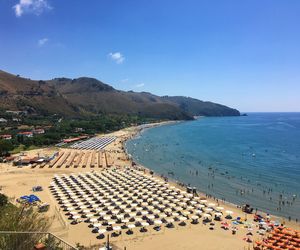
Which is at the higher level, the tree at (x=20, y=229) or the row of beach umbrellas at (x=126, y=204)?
the tree at (x=20, y=229)

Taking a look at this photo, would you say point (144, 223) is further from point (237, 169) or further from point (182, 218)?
A: point (237, 169)

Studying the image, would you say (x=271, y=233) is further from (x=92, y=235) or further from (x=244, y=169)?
(x=244, y=169)

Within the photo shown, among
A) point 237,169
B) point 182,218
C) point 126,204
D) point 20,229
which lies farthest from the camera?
point 237,169

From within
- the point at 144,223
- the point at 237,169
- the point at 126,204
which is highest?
the point at 126,204

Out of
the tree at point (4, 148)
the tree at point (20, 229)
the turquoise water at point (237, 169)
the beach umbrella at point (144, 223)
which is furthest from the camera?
the tree at point (4, 148)

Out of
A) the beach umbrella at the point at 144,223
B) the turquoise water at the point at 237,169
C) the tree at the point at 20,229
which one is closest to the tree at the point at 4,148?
the turquoise water at the point at 237,169

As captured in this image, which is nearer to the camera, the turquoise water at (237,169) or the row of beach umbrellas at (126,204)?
the row of beach umbrellas at (126,204)

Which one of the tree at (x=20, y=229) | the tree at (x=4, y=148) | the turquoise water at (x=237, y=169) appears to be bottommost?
the turquoise water at (x=237, y=169)

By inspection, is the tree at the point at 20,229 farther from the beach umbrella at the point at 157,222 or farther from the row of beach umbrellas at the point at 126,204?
the beach umbrella at the point at 157,222

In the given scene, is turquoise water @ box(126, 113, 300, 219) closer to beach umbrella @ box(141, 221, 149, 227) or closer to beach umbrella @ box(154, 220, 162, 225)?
beach umbrella @ box(154, 220, 162, 225)

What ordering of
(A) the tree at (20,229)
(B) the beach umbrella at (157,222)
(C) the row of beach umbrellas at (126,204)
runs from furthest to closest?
(C) the row of beach umbrellas at (126,204), (B) the beach umbrella at (157,222), (A) the tree at (20,229)

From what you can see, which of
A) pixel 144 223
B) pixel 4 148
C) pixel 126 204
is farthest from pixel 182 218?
pixel 4 148

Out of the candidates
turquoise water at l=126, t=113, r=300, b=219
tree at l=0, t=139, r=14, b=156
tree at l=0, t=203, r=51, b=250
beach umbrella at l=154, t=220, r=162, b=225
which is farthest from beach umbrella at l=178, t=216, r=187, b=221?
tree at l=0, t=139, r=14, b=156
